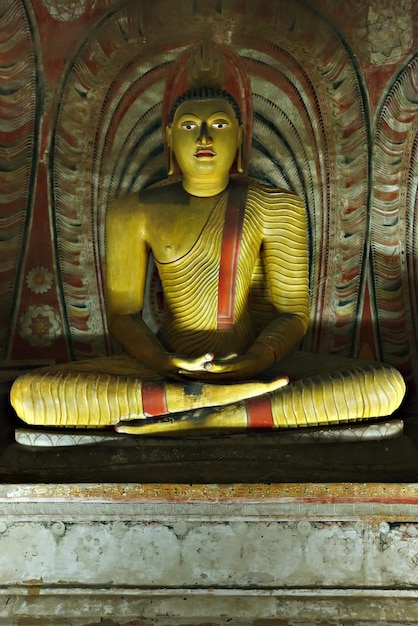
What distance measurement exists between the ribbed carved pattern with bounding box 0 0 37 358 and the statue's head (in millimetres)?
914

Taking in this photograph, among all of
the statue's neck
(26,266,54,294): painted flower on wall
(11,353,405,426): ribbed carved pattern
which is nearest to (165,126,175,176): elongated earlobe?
the statue's neck

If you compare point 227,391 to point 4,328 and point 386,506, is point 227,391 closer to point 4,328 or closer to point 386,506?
point 386,506

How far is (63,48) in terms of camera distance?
190 inches

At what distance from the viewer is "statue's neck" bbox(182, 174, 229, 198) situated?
14.4 feet

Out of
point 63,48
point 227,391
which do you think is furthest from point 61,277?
point 227,391

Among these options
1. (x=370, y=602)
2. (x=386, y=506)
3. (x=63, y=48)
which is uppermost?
(x=63, y=48)

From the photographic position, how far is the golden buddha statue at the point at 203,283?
11.8 ft

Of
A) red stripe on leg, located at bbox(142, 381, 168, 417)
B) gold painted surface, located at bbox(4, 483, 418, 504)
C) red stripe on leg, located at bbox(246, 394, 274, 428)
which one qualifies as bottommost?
gold painted surface, located at bbox(4, 483, 418, 504)

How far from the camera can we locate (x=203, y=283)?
4270 millimetres

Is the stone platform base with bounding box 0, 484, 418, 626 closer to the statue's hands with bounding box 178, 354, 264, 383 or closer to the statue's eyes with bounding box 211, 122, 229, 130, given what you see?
the statue's hands with bounding box 178, 354, 264, 383

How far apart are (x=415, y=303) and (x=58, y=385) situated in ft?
7.83

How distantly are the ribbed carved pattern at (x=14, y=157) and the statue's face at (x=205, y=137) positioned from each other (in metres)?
1.13

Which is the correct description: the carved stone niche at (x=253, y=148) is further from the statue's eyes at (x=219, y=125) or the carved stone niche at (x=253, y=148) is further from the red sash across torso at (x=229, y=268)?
the red sash across torso at (x=229, y=268)

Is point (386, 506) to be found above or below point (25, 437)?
below
